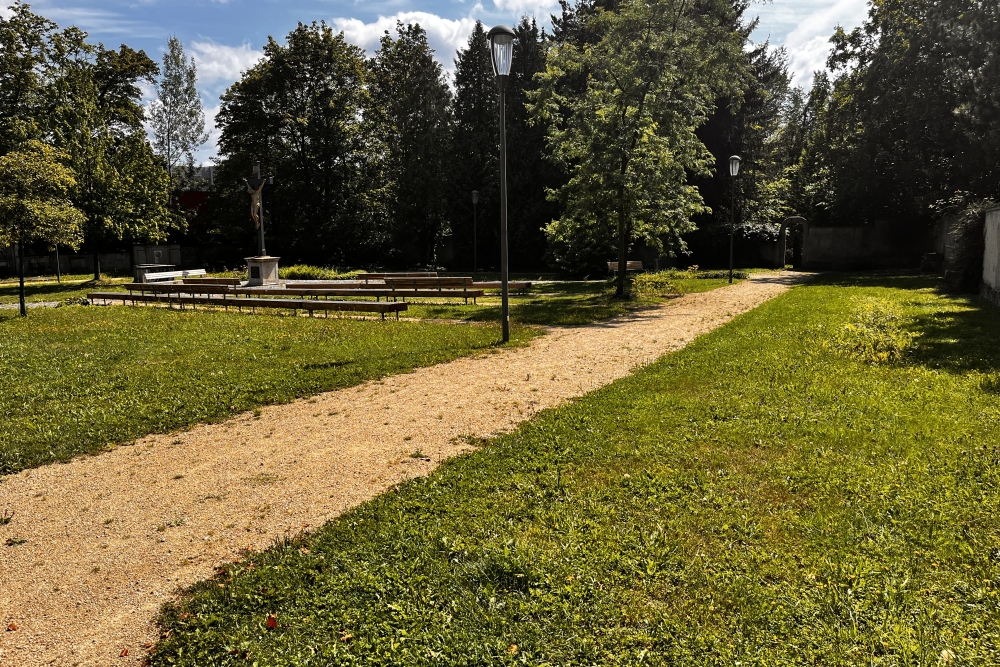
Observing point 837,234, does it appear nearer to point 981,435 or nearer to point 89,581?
point 981,435

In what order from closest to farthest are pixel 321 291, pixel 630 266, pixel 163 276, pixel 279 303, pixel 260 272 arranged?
pixel 279 303, pixel 321 291, pixel 260 272, pixel 630 266, pixel 163 276

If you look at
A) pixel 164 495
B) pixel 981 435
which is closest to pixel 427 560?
pixel 164 495

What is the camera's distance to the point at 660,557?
3314 millimetres

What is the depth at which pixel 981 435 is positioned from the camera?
16.4 feet

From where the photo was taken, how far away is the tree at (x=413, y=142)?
119ft

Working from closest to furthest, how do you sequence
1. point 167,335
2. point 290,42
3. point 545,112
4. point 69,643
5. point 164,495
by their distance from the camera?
1. point 69,643
2. point 164,495
3. point 167,335
4. point 545,112
5. point 290,42

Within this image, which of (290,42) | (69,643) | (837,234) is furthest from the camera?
(290,42)

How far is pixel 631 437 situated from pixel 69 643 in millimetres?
3903

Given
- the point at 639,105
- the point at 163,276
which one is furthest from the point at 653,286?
the point at 163,276

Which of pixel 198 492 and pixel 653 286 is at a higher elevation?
pixel 653 286

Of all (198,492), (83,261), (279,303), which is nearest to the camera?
(198,492)

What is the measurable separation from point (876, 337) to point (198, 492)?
8861 millimetres

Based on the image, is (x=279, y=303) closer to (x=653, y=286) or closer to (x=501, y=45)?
(x=501, y=45)

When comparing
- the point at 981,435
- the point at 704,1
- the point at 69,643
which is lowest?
the point at 69,643
